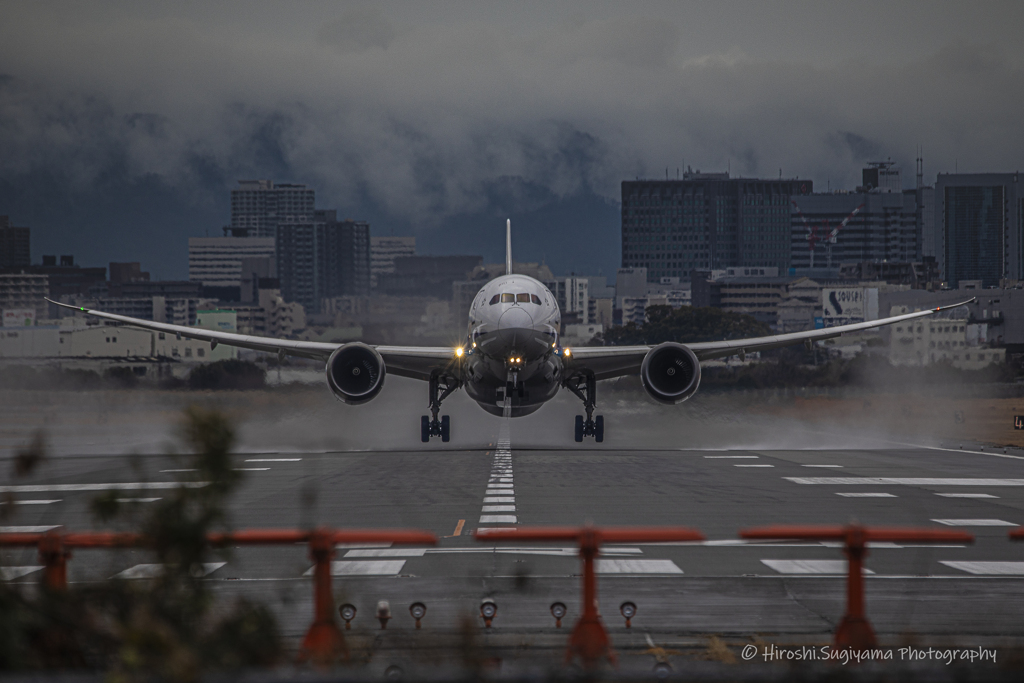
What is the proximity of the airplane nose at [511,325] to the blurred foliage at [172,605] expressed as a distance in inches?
814

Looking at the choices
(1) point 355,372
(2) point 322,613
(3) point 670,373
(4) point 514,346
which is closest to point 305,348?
(1) point 355,372

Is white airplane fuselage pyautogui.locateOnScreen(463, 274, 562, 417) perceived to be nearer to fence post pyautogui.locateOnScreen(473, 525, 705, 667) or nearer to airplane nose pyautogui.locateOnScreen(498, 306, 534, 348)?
airplane nose pyautogui.locateOnScreen(498, 306, 534, 348)

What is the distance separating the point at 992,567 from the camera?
1290 cm

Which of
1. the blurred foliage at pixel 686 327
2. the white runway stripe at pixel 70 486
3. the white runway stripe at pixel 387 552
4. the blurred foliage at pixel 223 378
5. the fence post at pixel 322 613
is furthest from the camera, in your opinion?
the blurred foliage at pixel 686 327

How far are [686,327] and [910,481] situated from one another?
101m

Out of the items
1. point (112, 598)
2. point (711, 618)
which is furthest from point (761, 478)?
point (112, 598)

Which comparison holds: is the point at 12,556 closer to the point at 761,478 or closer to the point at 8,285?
the point at 761,478

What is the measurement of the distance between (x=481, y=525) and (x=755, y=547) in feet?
15.9

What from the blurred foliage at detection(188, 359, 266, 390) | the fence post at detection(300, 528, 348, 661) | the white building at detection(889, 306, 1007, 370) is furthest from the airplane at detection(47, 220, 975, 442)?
the white building at detection(889, 306, 1007, 370)

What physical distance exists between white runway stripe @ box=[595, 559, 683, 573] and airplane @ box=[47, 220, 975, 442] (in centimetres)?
1407

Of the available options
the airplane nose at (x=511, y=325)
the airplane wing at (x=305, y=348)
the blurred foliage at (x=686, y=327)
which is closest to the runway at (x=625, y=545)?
the airplane wing at (x=305, y=348)

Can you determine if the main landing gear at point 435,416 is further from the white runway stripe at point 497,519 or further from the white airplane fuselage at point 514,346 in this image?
the white runway stripe at point 497,519

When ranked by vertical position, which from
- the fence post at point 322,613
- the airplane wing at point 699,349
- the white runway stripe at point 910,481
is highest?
the airplane wing at point 699,349

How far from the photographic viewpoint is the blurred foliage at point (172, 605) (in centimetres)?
545
